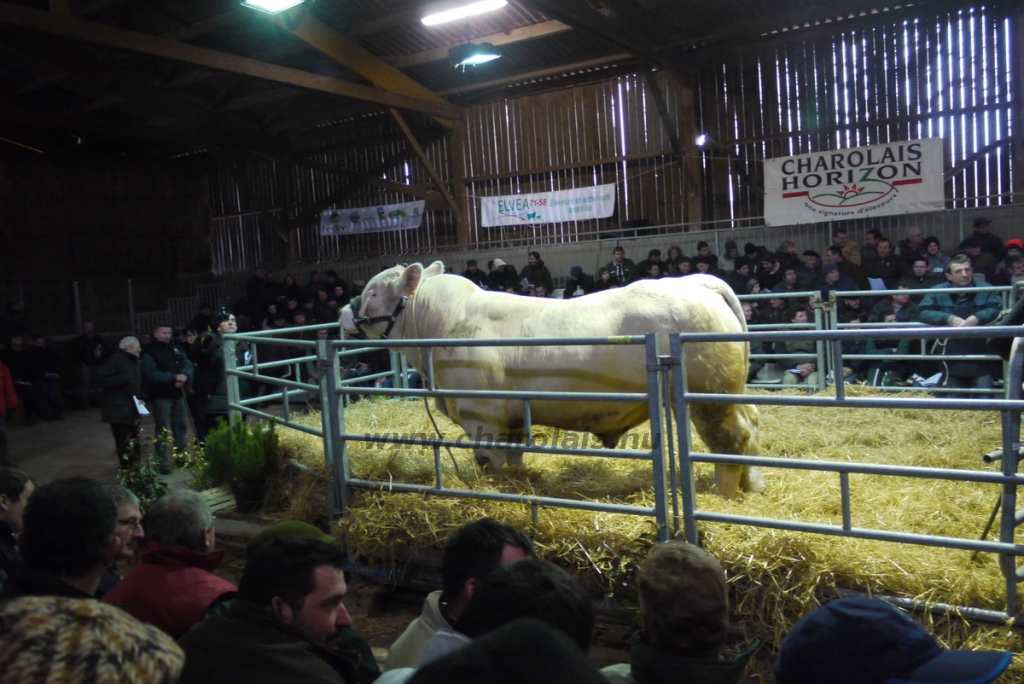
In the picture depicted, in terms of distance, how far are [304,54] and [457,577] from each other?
13.7 meters

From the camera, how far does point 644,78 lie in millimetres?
14469

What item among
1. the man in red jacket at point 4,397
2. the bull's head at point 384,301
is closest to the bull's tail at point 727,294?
the bull's head at point 384,301

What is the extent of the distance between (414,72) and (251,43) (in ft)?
10.8

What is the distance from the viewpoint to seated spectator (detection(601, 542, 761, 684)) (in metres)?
1.69

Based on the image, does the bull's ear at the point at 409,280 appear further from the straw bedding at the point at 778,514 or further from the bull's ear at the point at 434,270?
the straw bedding at the point at 778,514

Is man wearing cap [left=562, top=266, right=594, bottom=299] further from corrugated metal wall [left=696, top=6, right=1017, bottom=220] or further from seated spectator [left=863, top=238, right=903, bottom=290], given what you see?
seated spectator [left=863, top=238, right=903, bottom=290]

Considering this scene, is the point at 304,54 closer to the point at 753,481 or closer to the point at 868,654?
the point at 753,481

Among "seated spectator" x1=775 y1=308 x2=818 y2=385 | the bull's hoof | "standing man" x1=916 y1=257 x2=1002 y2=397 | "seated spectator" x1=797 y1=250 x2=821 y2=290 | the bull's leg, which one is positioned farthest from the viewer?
"seated spectator" x1=797 y1=250 x2=821 y2=290

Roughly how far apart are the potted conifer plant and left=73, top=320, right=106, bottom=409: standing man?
29.9ft

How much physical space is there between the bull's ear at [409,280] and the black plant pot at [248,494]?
1.68 m

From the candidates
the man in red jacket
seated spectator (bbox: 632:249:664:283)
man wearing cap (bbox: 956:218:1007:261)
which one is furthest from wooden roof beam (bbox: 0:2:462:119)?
man wearing cap (bbox: 956:218:1007:261)

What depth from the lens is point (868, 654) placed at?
1490 mm

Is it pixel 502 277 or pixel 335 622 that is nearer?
pixel 335 622

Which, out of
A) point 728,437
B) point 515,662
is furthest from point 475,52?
point 515,662
